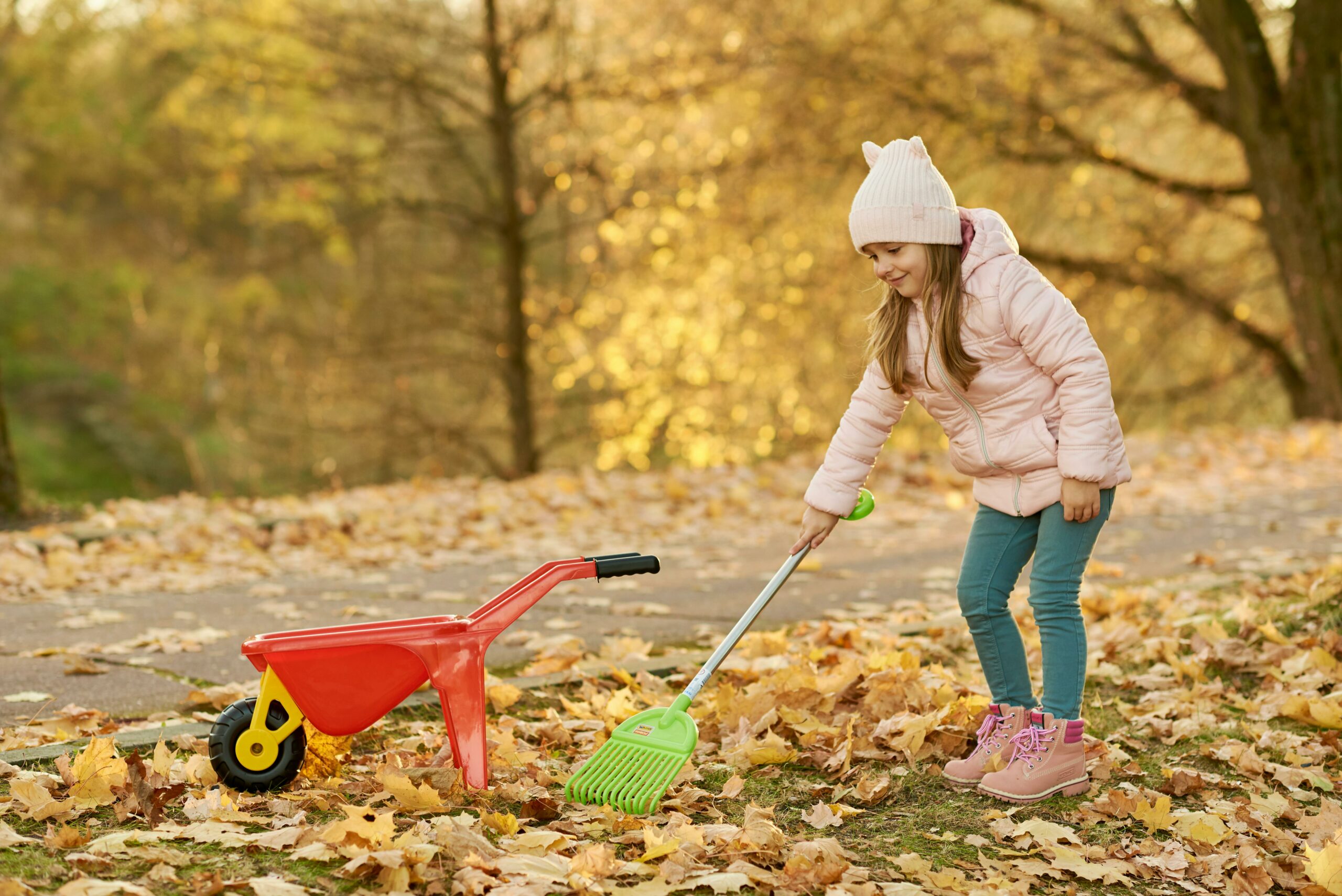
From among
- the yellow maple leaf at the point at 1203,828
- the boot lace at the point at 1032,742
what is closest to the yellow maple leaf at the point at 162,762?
the boot lace at the point at 1032,742

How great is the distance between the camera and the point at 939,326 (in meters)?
2.80

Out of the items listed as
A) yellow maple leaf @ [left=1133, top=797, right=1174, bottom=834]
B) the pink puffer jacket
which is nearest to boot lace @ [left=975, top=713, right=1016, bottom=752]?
yellow maple leaf @ [left=1133, top=797, right=1174, bottom=834]

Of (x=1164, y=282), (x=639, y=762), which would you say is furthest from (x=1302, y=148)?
(x=639, y=762)

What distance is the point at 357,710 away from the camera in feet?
8.71

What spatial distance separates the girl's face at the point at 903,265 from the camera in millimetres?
2828

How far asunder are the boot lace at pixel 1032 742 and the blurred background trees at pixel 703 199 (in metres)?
8.56

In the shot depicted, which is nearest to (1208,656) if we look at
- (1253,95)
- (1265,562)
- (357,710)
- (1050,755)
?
(1050,755)

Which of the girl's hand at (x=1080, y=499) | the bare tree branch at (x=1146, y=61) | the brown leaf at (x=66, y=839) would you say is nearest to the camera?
the brown leaf at (x=66, y=839)

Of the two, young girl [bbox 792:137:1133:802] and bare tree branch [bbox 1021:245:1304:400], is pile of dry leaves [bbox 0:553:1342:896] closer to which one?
young girl [bbox 792:137:1133:802]

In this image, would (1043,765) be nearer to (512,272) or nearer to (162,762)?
(162,762)

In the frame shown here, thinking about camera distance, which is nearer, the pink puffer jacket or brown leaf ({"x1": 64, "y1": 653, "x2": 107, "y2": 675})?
the pink puffer jacket

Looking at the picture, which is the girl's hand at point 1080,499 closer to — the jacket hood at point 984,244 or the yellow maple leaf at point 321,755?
the jacket hood at point 984,244

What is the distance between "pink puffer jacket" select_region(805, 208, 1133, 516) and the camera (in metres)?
2.71

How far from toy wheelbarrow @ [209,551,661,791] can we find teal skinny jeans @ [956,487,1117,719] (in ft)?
2.90
